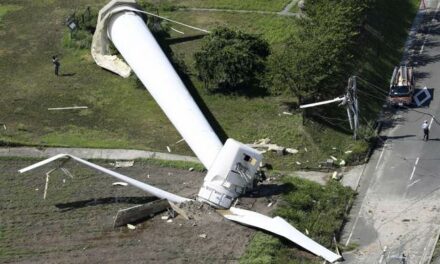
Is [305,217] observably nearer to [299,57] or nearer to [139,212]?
[139,212]

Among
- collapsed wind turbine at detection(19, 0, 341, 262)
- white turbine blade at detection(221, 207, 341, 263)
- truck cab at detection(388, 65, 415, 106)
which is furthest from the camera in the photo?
truck cab at detection(388, 65, 415, 106)

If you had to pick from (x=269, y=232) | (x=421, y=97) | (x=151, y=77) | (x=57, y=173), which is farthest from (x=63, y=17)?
(x=269, y=232)

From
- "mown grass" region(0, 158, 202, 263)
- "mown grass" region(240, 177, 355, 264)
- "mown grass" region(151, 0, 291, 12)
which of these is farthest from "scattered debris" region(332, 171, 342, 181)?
"mown grass" region(151, 0, 291, 12)

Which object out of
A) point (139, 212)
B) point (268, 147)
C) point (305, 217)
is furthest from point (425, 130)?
point (139, 212)

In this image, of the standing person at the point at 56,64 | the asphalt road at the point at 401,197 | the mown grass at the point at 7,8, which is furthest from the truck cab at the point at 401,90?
the mown grass at the point at 7,8

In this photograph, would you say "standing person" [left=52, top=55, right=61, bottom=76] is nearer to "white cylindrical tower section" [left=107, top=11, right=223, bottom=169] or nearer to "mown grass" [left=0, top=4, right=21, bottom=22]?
"white cylindrical tower section" [left=107, top=11, right=223, bottom=169]
